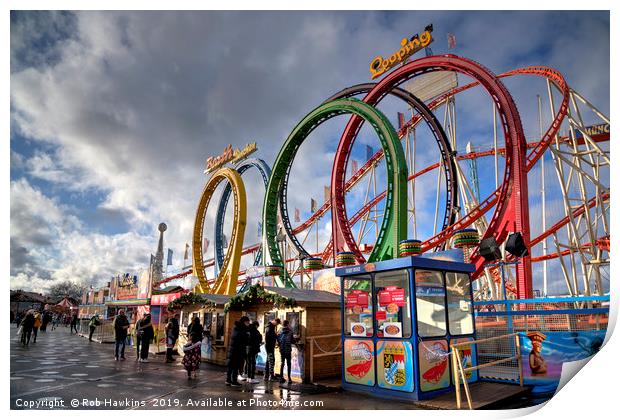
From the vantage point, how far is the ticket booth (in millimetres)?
7426

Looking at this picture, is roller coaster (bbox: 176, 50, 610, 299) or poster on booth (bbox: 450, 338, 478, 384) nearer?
poster on booth (bbox: 450, 338, 478, 384)

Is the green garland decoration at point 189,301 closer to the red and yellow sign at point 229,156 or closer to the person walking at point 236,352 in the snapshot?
the person walking at point 236,352

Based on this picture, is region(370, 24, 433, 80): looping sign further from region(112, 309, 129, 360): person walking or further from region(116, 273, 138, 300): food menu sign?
region(116, 273, 138, 300): food menu sign

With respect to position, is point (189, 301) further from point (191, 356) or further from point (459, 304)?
point (459, 304)

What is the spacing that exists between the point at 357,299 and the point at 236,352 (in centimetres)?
293

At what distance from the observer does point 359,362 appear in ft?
27.5

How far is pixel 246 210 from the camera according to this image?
24.6 m

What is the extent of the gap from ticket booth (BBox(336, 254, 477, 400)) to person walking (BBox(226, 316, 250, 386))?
226 centimetres

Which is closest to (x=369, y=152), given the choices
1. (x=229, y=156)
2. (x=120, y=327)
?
(x=229, y=156)

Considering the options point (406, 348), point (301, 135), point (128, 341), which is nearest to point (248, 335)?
point (406, 348)

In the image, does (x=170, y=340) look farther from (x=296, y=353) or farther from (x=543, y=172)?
(x=543, y=172)

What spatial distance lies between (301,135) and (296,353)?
613 inches

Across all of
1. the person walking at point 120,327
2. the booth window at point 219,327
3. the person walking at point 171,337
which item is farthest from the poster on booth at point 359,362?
the person walking at point 120,327

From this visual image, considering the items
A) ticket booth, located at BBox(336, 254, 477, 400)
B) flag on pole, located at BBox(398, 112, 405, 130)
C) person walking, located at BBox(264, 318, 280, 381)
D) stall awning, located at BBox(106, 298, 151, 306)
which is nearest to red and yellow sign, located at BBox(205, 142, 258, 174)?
flag on pole, located at BBox(398, 112, 405, 130)
